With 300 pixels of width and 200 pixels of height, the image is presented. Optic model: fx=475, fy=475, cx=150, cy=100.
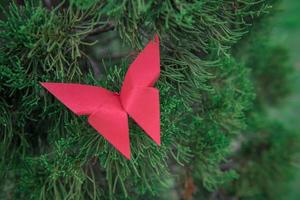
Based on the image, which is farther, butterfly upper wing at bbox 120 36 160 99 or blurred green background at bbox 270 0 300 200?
blurred green background at bbox 270 0 300 200

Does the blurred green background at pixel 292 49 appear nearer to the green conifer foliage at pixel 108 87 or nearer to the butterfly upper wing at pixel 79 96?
the green conifer foliage at pixel 108 87

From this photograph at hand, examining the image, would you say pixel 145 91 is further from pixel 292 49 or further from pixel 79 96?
pixel 292 49

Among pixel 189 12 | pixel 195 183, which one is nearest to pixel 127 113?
pixel 189 12

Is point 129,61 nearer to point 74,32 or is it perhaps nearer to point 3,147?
point 74,32

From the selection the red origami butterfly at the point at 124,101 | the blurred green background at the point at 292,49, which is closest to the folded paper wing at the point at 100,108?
the red origami butterfly at the point at 124,101

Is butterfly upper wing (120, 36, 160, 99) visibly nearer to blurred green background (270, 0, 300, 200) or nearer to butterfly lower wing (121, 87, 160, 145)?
butterfly lower wing (121, 87, 160, 145)

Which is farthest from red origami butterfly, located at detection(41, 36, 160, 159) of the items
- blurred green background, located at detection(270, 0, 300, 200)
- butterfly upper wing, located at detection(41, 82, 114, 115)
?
blurred green background, located at detection(270, 0, 300, 200)

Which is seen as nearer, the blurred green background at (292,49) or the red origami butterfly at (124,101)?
the red origami butterfly at (124,101)

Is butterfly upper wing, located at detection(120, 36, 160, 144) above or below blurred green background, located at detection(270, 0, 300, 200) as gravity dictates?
above
